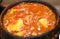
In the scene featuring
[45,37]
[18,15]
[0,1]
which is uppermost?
[0,1]

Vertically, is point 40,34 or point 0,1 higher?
point 0,1

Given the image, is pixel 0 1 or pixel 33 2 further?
pixel 0 1

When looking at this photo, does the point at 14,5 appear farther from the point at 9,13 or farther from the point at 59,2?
the point at 59,2

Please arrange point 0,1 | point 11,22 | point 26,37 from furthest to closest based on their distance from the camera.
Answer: point 0,1 < point 11,22 < point 26,37

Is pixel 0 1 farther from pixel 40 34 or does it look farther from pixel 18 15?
pixel 40 34

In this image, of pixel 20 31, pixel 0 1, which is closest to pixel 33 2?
pixel 20 31

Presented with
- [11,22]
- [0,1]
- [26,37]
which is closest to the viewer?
[26,37]
